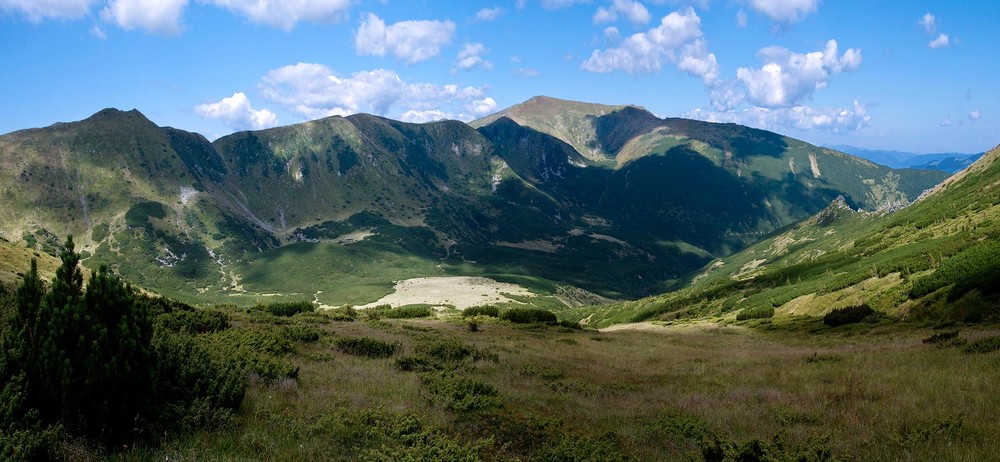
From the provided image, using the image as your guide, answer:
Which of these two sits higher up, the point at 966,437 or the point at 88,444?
the point at 88,444

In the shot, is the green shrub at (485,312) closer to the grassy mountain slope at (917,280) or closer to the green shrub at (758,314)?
the green shrub at (758,314)

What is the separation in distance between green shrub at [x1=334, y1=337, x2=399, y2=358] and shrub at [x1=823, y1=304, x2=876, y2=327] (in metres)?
32.3

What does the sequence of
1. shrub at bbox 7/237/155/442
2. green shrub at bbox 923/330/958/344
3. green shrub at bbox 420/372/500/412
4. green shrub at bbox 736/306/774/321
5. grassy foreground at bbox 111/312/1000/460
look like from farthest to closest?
1. green shrub at bbox 736/306/774/321
2. green shrub at bbox 923/330/958/344
3. green shrub at bbox 420/372/500/412
4. grassy foreground at bbox 111/312/1000/460
5. shrub at bbox 7/237/155/442

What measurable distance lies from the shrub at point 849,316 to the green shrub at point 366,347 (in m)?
32.3

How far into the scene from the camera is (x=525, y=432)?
11461mm

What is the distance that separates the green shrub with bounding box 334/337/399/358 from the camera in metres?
23.3

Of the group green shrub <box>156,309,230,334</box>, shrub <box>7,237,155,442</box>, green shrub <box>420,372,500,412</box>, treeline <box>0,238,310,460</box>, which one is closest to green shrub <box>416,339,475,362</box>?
green shrub <box>420,372,500,412</box>

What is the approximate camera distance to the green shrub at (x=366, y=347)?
23.3 meters

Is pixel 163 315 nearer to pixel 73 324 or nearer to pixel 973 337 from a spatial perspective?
pixel 73 324

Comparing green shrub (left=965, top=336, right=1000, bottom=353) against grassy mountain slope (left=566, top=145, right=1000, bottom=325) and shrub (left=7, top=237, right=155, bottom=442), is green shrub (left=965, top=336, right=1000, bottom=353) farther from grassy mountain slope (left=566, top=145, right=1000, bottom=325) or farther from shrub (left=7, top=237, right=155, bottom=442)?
shrub (left=7, top=237, right=155, bottom=442)

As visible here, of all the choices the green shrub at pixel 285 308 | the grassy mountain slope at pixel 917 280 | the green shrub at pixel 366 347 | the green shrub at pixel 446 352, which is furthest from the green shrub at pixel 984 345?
the green shrub at pixel 285 308

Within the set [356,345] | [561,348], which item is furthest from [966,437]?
[561,348]

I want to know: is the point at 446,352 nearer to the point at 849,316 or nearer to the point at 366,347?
the point at 366,347

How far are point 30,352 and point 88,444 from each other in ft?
6.17
